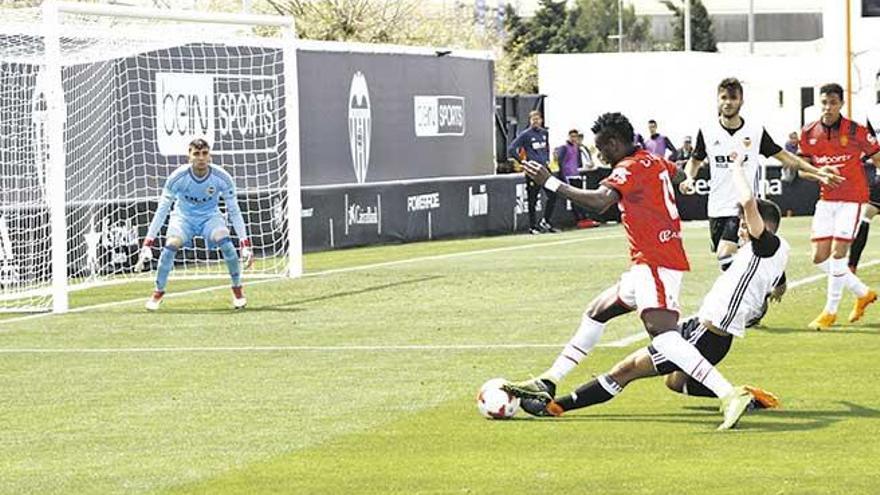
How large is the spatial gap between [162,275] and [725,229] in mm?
6163

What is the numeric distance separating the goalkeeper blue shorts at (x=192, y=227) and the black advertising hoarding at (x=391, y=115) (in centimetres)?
1216

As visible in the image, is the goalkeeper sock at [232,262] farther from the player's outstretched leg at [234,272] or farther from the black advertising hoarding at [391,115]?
the black advertising hoarding at [391,115]

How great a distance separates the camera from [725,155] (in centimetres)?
1808

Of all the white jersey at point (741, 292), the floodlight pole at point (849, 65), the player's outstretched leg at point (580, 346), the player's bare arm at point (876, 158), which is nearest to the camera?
the player's outstretched leg at point (580, 346)

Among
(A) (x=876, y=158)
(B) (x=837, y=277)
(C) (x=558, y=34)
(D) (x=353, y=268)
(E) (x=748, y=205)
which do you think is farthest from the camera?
(C) (x=558, y=34)

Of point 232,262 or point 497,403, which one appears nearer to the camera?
point 497,403

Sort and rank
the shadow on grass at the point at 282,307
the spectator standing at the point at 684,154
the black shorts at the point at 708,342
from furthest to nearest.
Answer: the spectator standing at the point at 684,154
the shadow on grass at the point at 282,307
the black shorts at the point at 708,342

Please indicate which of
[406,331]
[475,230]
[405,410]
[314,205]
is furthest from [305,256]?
[405,410]

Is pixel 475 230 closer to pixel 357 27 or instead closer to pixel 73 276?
pixel 73 276

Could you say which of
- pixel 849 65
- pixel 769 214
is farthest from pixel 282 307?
pixel 849 65

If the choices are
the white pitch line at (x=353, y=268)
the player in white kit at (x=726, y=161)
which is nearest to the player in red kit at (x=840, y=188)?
the player in white kit at (x=726, y=161)

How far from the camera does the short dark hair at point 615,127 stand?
1241 cm

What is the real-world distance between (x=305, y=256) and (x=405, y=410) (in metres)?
17.3

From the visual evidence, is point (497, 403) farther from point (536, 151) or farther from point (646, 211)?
point (536, 151)
